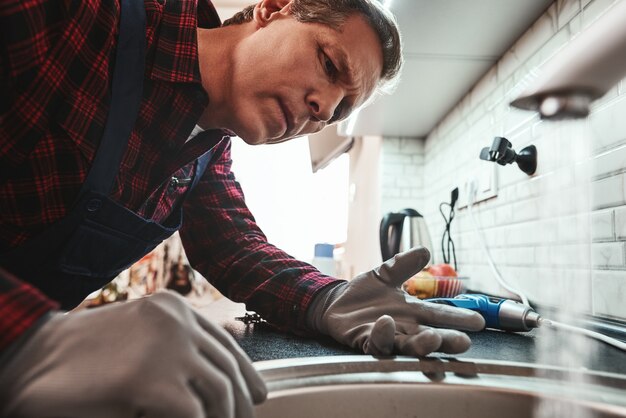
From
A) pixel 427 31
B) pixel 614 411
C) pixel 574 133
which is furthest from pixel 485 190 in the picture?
pixel 614 411

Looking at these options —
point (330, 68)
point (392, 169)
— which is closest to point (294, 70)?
point (330, 68)

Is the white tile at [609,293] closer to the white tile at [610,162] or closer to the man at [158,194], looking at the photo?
the white tile at [610,162]

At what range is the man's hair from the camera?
2.56ft

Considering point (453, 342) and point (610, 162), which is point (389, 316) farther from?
point (610, 162)

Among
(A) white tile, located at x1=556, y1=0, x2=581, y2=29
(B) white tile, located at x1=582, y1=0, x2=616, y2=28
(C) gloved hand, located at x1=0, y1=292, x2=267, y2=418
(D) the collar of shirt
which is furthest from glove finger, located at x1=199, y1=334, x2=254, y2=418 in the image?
(A) white tile, located at x1=556, y1=0, x2=581, y2=29

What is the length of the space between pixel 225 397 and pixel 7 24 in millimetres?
440

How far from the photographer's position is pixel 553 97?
0.44 metres

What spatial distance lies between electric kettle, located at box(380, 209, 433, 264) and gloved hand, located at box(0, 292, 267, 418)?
4.20 feet

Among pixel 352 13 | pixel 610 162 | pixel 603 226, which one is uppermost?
pixel 352 13

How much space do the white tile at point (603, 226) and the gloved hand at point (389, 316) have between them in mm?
311

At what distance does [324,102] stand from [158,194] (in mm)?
333

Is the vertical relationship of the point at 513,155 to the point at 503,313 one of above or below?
above

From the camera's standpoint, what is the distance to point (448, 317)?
24.0 inches

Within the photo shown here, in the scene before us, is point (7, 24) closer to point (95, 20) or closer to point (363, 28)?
point (95, 20)
